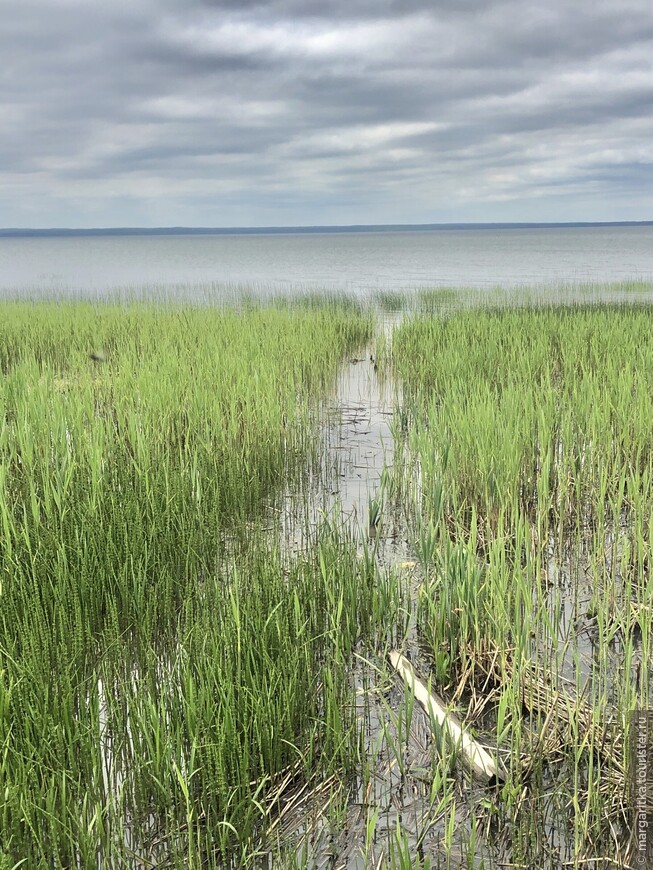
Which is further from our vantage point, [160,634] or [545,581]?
[545,581]

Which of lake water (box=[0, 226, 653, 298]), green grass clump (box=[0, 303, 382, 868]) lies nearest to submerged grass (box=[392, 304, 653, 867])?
green grass clump (box=[0, 303, 382, 868])

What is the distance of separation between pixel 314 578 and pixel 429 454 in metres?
1.78

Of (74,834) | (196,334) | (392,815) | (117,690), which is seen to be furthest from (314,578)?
(196,334)

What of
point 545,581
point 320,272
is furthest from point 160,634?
point 320,272

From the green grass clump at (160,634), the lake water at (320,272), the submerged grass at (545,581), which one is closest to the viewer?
the green grass clump at (160,634)

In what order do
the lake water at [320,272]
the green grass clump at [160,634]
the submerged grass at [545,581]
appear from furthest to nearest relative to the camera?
the lake water at [320,272]
the submerged grass at [545,581]
the green grass clump at [160,634]

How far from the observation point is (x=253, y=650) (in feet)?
7.88

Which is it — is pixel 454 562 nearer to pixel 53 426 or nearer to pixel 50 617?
pixel 50 617

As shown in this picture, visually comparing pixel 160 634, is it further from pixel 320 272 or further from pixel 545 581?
pixel 320 272

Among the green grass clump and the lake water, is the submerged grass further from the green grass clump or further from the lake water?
the lake water

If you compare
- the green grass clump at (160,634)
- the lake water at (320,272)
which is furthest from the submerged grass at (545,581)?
the lake water at (320,272)

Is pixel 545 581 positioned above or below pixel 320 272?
below

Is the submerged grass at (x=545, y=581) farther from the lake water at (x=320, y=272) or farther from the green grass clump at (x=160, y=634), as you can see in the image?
the lake water at (x=320, y=272)

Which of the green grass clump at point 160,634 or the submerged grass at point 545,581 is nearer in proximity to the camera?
the green grass clump at point 160,634
